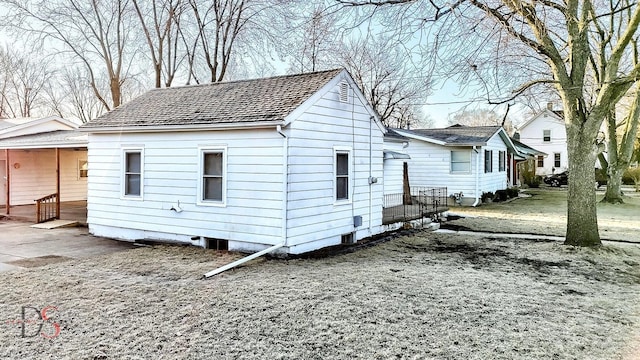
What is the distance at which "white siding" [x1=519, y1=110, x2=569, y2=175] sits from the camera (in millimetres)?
41156

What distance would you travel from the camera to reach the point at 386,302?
239 inches

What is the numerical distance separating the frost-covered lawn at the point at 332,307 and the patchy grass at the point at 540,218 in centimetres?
437

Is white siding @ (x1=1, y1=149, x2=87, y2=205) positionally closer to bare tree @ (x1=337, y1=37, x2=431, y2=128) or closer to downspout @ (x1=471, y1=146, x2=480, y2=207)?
downspout @ (x1=471, y1=146, x2=480, y2=207)

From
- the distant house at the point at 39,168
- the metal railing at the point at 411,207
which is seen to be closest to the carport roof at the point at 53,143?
the distant house at the point at 39,168

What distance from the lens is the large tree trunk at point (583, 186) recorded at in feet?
33.9

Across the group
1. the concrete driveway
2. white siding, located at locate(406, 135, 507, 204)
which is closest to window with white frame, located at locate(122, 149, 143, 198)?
the concrete driveway

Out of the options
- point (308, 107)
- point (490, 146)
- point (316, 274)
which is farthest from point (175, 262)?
point (490, 146)

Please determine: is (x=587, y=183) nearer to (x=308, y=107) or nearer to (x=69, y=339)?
(x=308, y=107)

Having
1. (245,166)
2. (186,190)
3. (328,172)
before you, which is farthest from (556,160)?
(186,190)

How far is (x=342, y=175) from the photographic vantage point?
1060cm

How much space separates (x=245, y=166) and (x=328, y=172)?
1960 mm

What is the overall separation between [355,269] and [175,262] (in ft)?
12.0

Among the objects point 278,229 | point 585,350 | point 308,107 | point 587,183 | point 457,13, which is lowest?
point 585,350

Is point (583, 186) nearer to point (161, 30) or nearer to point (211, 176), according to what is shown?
point (211, 176)
